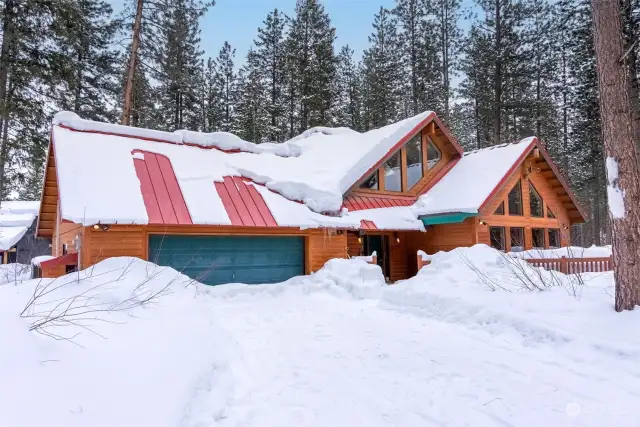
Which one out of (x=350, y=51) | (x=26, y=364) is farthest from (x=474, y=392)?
(x=350, y=51)

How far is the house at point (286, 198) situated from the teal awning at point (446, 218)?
41 mm

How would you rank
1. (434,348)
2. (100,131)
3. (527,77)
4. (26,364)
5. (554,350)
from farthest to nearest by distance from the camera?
(527,77)
(100,131)
(434,348)
(554,350)
(26,364)

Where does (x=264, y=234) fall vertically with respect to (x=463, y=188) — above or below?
below

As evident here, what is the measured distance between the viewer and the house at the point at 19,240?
21594 millimetres

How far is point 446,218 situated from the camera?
1277cm

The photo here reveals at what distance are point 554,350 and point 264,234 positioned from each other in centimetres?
740

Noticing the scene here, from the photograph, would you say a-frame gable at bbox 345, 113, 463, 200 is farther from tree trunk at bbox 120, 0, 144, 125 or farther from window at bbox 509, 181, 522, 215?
tree trunk at bbox 120, 0, 144, 125

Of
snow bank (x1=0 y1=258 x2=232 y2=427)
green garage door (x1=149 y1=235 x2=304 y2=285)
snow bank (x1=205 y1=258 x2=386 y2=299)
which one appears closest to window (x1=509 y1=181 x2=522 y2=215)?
snow bank (x1=205 y1=258 x2=386 y2=299)

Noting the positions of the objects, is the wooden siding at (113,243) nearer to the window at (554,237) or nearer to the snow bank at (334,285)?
the snow bank at (334,285)

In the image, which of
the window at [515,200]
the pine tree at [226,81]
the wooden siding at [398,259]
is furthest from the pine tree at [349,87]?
the wooden siding at [398,259]

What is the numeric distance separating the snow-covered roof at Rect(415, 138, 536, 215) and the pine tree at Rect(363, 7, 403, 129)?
10.4 metres

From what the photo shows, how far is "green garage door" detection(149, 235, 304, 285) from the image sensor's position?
379 inches

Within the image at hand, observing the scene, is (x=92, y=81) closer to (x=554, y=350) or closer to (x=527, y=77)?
(x=554, y=350)

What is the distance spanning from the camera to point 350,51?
2944 cm
